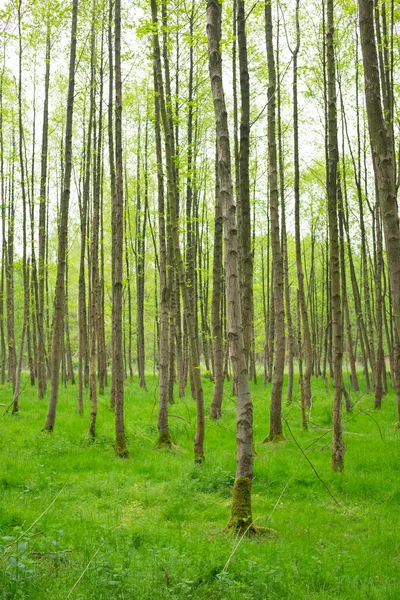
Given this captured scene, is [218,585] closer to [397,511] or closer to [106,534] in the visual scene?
[106,534]

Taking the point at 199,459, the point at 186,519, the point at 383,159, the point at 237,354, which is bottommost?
the point at 186,519

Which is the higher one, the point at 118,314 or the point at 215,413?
the point at 118,314

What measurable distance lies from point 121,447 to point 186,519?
3.39 m

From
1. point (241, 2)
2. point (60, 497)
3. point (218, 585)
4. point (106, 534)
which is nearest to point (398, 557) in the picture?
point (218, 585)

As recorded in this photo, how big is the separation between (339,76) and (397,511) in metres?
13.6

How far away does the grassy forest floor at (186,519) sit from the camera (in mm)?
4004

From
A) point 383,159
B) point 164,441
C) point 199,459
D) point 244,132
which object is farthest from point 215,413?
point 383,159

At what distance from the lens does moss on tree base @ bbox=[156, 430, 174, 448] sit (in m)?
9.82

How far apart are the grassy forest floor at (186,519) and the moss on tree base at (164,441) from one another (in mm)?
357

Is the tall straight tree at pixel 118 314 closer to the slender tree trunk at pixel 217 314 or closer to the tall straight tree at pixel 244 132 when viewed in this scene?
the tall straight tree at pixel 244 132

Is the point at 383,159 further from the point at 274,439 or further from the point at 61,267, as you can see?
the point at 61,267

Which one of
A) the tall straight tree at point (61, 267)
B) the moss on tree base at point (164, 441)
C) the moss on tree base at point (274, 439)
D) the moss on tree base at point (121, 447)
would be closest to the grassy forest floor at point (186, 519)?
the moss on tree base at point (121, 447)

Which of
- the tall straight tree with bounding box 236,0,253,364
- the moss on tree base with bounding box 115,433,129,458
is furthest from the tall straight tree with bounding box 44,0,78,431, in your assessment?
the tall straight tree with bounding box 236,0,253,364

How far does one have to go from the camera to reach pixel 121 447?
358 inches
